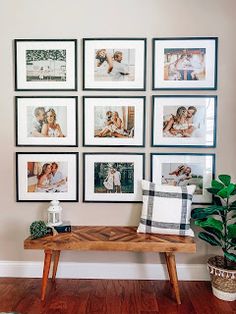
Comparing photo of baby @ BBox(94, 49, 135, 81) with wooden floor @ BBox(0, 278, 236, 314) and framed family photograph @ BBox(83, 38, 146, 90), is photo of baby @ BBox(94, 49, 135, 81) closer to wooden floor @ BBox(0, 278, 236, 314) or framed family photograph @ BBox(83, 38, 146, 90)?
framed family photograph @ BBox(83, 38, 146, 90)

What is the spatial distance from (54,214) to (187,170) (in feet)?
3.99

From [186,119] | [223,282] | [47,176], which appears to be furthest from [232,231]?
[47,176]

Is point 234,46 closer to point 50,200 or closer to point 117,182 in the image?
point 117,182

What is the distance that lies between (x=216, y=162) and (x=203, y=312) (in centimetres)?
120

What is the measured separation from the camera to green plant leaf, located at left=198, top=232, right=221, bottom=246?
2.22 m

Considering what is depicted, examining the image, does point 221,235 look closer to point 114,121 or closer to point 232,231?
point 232,231

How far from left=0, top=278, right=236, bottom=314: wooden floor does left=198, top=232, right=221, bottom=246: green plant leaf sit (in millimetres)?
443

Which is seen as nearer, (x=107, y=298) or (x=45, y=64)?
(x=107, y=298)

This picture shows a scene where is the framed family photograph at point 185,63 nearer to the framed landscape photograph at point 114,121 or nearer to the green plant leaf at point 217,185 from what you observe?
the framed landscape photograph at point 114,121

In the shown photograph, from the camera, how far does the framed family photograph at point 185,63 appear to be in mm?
2395

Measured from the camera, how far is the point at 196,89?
2416 mm

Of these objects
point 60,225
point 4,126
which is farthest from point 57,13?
point 60,225

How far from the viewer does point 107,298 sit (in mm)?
2197

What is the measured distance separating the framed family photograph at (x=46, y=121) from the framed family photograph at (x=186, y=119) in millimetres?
747
